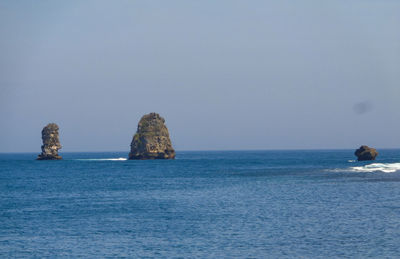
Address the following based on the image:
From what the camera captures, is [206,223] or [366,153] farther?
[366,153]

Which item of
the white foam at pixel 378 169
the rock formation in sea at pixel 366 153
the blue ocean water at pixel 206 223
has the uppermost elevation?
the rock formation in sea at pixel 366 153

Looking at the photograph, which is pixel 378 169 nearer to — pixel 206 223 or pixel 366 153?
pixel 366 153

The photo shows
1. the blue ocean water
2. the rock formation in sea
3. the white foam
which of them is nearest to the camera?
the blue ocean water

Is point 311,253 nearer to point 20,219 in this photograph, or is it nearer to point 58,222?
point 58,222

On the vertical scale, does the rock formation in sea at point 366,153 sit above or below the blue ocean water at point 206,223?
above

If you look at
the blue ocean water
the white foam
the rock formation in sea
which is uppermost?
the rock formation in sea

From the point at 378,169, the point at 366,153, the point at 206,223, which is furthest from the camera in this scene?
the point at 366,153

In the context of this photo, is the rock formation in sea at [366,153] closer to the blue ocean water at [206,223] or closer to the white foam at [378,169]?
the white foam at [378,169]

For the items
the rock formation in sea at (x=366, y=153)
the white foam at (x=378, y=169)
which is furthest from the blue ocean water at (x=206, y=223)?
the rock formation in sea at (x=366, y=153)

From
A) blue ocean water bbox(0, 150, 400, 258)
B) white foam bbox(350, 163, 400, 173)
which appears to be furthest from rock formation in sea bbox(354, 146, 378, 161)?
blue ocean water bbox(0, 150, 400, 258)

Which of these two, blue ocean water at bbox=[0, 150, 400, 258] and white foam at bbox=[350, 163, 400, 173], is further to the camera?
white foam at bbox=[350, 163, 400, 173]

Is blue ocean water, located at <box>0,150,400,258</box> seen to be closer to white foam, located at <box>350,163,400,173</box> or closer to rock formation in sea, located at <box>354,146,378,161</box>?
white foam, located at <box>350,163,400,173</box>

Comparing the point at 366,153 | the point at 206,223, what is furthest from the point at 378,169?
the point at 206,223

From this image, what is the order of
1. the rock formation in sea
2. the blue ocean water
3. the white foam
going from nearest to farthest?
the blue ocean water → the white foam → the rock formation in sea
